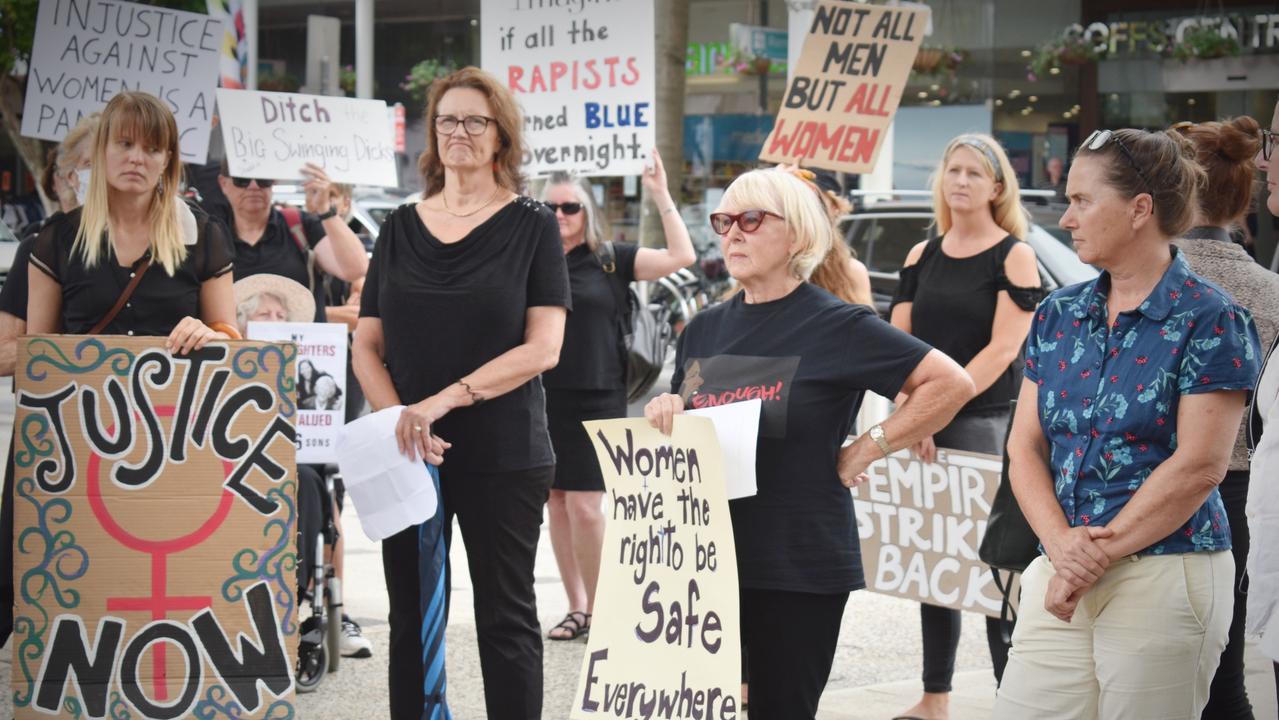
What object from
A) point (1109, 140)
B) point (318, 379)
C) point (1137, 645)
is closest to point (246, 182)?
point (318, 379)

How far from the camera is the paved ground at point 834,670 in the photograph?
5.45 meters

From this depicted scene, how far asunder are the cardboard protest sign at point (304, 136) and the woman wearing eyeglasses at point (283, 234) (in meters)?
0.13

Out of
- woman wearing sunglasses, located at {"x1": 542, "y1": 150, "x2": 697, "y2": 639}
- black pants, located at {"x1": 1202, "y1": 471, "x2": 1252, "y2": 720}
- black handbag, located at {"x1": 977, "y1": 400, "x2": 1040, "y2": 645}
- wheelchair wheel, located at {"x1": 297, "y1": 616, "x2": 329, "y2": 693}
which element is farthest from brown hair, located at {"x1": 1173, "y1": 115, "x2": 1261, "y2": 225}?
wheelchair wheel, located at {"x1": 297, "y1": 616, "x2": 329, "y2": 693}

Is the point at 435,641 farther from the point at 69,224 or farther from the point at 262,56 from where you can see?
the point at 262,56

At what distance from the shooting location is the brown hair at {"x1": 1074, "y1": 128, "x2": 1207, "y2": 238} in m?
3.26

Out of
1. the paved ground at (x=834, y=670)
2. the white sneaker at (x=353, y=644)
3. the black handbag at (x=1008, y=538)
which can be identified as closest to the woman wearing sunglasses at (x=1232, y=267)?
the black handbag at (x=1008, y=538)

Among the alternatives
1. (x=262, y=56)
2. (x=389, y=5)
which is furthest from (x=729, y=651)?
(x=262, y=56)

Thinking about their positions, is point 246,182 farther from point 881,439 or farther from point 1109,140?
point 1109,140

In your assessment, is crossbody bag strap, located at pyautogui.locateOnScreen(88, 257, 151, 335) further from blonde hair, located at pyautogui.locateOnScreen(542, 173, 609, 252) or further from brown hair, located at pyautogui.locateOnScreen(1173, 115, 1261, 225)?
brown hair, located at pyautogui.locateOnScreen(1173, 115, 1261, 225)

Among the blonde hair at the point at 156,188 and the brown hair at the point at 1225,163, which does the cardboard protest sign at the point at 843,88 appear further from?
the blonde hair at the point at 156,188

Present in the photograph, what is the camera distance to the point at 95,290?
169 inches

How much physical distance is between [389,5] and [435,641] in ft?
67.6

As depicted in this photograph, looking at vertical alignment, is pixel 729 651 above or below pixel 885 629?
above

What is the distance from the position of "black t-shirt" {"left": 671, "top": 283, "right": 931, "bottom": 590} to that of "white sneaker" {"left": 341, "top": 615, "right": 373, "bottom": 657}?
9.47ft
